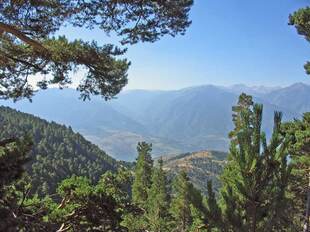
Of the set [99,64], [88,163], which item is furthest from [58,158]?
[99,64]

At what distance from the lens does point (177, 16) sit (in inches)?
565

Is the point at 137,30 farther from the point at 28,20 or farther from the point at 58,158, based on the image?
the point at 58,158

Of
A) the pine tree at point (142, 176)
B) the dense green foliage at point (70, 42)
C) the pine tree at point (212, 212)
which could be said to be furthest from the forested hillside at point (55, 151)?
the pine tree at point (212, 212)

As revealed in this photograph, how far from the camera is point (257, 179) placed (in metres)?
9.12

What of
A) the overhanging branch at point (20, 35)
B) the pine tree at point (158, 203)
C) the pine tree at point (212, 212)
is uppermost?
the overhanging branch at point (20, 35)

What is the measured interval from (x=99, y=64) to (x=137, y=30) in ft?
6.40

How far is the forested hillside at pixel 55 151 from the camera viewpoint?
14006cm

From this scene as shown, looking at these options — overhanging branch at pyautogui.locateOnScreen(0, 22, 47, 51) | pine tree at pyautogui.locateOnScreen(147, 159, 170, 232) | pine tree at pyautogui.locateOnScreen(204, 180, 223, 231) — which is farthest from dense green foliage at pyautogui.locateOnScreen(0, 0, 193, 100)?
pine tree at pyautogui.locateOnScreen(147, 159, 170, 232)

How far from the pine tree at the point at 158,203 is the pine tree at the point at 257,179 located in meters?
43.0

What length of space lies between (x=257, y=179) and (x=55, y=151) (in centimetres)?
16018

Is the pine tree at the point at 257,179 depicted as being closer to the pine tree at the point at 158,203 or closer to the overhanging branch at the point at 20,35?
the overhanging branch at the point at 20,35

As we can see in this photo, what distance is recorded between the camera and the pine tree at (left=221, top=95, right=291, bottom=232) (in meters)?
8.98

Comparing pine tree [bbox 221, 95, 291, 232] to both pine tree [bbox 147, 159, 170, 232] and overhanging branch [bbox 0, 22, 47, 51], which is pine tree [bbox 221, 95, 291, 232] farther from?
pine tree [bbox 147, 159, 170, 232]

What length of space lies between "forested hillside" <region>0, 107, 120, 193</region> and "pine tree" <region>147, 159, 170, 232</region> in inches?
2931
